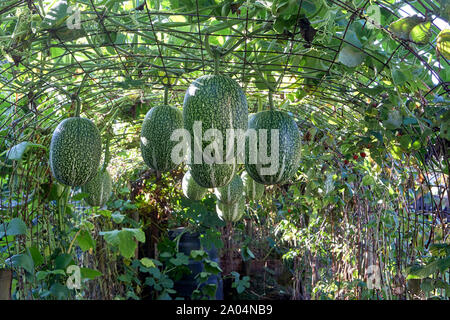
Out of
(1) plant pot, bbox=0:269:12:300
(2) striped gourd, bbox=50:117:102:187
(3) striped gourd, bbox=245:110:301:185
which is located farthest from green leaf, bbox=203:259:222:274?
(1) plant pot, bbox=0:269:12:300

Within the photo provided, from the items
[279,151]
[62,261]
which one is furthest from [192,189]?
[279,151]

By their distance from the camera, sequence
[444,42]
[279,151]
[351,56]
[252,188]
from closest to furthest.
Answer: [444,42] → [351,56] → [279,151] → [252,188]

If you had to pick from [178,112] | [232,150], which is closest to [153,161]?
[178,112]

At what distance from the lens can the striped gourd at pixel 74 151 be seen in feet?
6.16

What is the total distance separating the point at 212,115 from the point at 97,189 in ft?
5.21

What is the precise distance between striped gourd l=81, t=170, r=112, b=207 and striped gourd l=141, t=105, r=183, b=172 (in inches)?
41.0

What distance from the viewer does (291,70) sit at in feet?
6.29

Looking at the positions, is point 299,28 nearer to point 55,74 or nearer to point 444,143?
point 444,143

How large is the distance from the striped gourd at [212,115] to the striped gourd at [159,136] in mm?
271

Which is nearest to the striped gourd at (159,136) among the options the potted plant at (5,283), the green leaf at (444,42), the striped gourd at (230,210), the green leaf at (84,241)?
the potted plant at (5,283)

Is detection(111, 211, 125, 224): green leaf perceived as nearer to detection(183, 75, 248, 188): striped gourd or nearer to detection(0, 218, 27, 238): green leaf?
detection(0, 218, 27, 238): green leaf

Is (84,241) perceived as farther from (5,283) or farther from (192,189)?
(5,283)

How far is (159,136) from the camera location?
5.83ft
